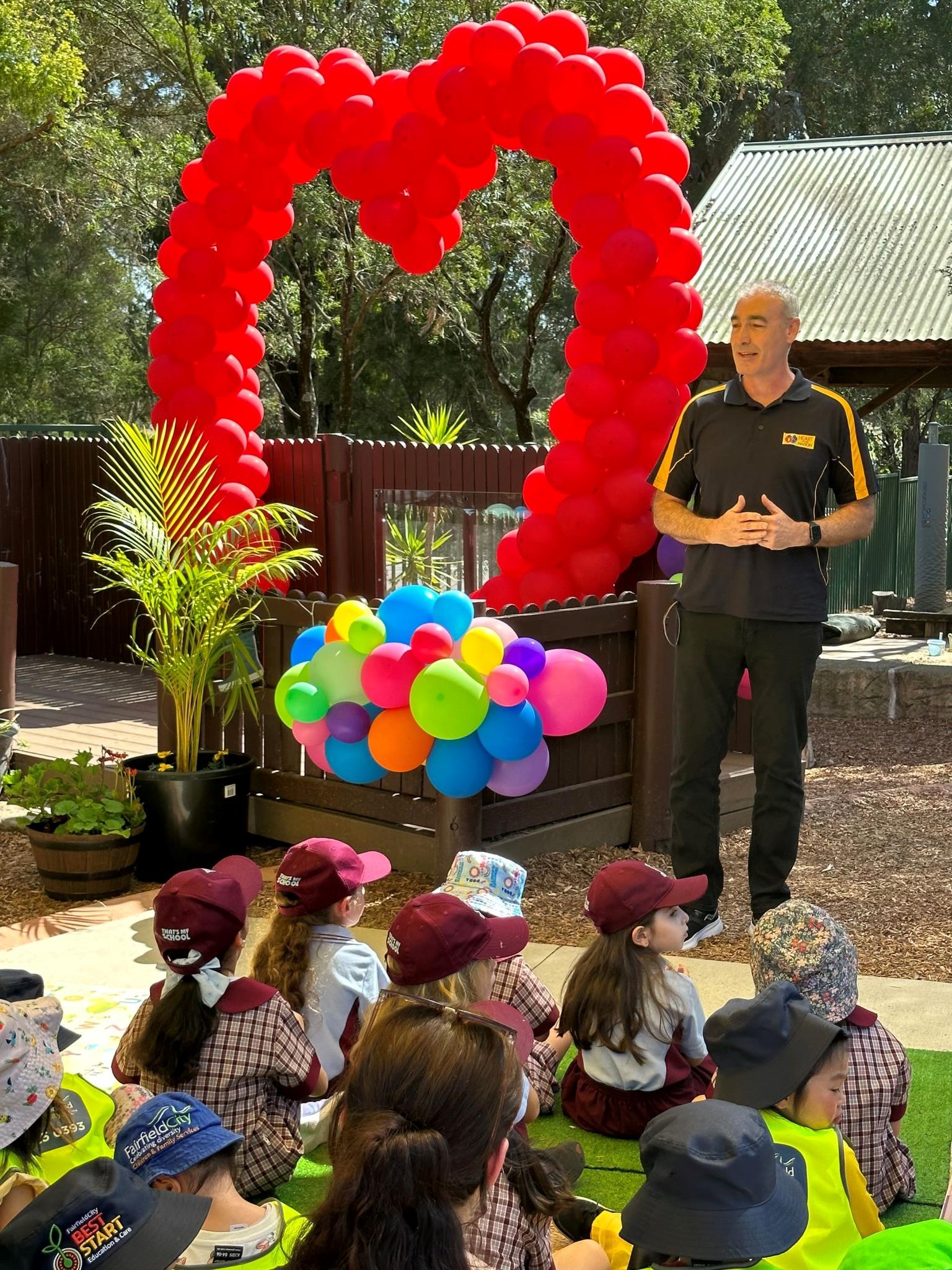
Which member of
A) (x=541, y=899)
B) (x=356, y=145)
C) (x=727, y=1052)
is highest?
(x=356, y=145)

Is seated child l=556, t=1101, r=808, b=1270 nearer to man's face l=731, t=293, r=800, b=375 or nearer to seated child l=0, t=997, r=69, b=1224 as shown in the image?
seated child l=0, t=997, r=69, b=1224

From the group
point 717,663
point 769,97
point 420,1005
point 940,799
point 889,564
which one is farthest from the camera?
point 769,97

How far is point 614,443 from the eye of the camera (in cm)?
677

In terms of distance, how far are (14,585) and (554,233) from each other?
1255 cm

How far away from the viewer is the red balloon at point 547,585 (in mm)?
7039

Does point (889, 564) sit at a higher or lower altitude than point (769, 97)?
lower

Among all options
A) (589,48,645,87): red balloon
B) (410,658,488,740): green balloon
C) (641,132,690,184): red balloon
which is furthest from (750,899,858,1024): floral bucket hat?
(589,48,645,87): red balloon

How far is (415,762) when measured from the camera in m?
5.32

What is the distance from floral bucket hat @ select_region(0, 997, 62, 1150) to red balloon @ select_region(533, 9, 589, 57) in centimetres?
599

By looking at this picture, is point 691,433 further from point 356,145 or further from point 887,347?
point 887,347

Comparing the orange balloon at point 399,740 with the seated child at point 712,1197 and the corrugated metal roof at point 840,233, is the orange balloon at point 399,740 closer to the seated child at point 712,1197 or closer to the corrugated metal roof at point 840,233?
the seated child at point 712,1197

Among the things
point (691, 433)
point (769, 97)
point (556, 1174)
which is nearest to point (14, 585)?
point (691, 433)

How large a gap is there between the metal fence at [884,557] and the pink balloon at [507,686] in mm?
11533

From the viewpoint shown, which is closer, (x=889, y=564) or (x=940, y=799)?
(x=940, y=799)
